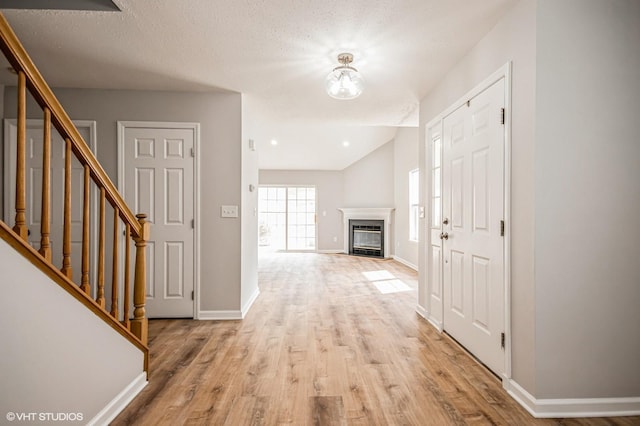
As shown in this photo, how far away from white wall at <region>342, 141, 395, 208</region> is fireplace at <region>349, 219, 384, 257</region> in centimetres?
54

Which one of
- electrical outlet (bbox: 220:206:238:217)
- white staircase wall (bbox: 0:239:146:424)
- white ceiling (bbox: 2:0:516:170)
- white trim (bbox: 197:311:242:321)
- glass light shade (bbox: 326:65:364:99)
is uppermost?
white ceiling (bbox: 2:0:516:170)

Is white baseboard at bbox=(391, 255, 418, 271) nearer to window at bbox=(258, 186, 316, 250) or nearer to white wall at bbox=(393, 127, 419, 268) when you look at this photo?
white wall at bbox=(393, 127, 419, 268)

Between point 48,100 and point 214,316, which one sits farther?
point 214,316

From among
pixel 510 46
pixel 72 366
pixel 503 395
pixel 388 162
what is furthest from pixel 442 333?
pixel 388 162

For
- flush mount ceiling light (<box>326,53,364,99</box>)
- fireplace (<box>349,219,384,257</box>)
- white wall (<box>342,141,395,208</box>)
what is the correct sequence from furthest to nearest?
white wall (<box>342,141,395,208</box>)
fireplace (<box>349,219,384,257</box>)
flush mount ceiling light (<box>326,53,364,99</box>)

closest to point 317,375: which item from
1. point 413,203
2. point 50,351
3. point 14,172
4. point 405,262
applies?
point 50,351

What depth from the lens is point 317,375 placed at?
7.60ft

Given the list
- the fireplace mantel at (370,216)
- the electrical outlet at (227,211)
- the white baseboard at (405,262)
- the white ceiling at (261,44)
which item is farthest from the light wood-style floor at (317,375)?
the fireplace mantel at (370,216)

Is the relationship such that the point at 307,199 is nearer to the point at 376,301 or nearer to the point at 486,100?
the point at 376,301

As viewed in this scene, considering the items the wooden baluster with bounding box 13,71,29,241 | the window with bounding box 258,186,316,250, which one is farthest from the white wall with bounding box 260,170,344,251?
the wooden baluster with bounding box 13,71,29,241

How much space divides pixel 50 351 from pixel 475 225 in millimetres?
2587

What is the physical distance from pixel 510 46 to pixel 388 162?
22.1 feet

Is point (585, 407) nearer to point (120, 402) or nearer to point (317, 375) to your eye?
point (317, 375)

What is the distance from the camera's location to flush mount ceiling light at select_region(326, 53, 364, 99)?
107 inches
